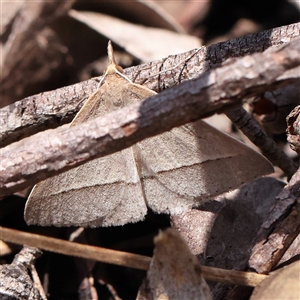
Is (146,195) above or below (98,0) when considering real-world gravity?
below

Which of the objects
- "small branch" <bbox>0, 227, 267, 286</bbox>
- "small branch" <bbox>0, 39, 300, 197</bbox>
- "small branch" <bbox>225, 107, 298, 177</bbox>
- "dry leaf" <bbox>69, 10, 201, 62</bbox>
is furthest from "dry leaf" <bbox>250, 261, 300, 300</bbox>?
"dry leaf" <bbox>69, 10, 201, 62</bbox>

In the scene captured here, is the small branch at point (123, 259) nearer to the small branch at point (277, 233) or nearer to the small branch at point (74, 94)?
the small branch at point (277, 233)

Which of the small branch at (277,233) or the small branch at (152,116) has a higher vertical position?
the small branch at (152,116)

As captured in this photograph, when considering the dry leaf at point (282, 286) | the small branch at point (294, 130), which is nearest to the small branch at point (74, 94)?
the small branch at point (294, 130)

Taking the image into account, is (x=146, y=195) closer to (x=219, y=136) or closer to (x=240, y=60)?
(x=219, y=136)

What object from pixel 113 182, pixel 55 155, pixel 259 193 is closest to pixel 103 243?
pixel 113 182

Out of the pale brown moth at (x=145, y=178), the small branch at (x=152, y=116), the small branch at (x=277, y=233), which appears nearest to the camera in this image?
the small branch at (x=152, y=116)

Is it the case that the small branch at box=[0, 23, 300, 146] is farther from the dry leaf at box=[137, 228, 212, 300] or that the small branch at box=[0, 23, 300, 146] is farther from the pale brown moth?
the dry leaf at box=[137, 228, 212, 300]

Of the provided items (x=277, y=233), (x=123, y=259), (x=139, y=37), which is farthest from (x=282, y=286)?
(x=139, y=37)
